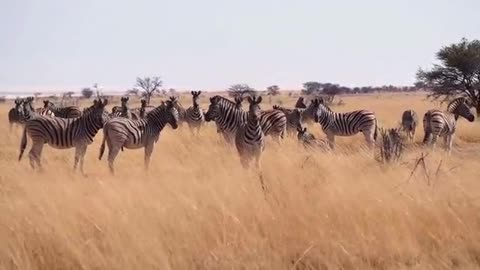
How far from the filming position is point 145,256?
3369 millimetres

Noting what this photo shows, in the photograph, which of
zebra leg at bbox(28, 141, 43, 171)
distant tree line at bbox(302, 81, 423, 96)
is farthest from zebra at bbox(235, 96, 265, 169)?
distant tree line at bbox(302, 81, 423, 96)

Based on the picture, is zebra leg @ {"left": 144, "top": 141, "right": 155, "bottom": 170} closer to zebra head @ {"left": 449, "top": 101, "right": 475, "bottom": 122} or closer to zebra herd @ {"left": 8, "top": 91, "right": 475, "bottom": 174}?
zebra herd @ {"left": 8, "top": 91, "right": 475, "bottom": 174}

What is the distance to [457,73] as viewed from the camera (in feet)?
101

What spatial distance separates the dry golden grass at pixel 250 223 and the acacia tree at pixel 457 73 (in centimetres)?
2718

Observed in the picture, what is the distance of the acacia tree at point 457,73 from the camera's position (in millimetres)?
29977

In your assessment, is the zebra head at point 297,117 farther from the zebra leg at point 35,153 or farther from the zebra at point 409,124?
the zebra leg at point 35,153

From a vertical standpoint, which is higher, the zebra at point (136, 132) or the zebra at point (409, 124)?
the zebra at point (136, 132)

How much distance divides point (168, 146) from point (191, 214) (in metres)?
8.30

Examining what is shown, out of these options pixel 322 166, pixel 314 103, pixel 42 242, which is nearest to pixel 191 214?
pixel 42 242

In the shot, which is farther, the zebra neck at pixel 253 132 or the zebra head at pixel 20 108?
the zebra head at pixel 20 108

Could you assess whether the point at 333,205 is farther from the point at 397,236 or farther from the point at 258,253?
the point at 258,253

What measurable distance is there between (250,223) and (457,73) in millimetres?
30639

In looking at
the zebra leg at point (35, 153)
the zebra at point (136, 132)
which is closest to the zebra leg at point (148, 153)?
the zebra at point (136, 132)

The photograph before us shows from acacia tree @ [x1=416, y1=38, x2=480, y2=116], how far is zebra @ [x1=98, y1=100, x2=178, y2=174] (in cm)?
2393
